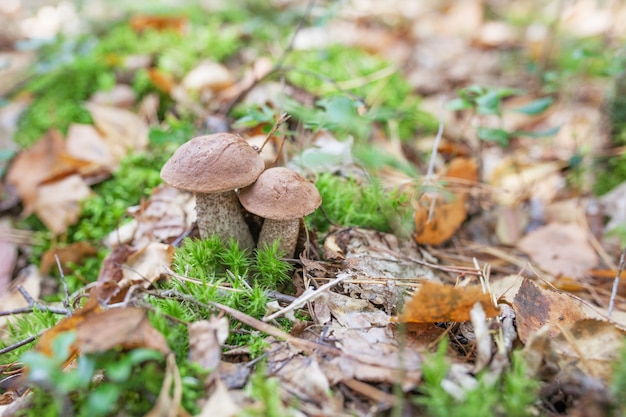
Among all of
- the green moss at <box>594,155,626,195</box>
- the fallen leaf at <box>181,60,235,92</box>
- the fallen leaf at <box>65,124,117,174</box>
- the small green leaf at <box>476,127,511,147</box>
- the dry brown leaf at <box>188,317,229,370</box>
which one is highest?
the fallen leaf at <box>181,60,235,92</box>

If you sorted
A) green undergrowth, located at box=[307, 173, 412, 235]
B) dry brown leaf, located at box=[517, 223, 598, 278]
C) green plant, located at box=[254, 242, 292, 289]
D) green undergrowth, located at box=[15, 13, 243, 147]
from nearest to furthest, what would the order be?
green plant, located at box=[254, 242, 292, 289], green undergrowth, located at box=[307, 173, 412, 235], dry brown leaf, located at box=[517, 223, 598, 278], green undergrowth, located at box=[15, 13, 243, 147]

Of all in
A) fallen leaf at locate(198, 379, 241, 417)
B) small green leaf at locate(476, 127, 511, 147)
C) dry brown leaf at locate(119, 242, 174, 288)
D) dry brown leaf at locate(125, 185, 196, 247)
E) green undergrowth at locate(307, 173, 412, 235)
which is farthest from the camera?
small green leaf at locate(476, 127, 511, 147)

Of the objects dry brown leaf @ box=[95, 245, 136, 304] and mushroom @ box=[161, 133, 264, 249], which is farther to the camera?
dry brown leaf @ box=[95, 245, 136, 304]

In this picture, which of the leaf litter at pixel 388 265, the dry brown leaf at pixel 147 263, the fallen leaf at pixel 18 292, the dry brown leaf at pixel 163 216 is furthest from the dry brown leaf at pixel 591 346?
the fallen leaf at pixel 18 292

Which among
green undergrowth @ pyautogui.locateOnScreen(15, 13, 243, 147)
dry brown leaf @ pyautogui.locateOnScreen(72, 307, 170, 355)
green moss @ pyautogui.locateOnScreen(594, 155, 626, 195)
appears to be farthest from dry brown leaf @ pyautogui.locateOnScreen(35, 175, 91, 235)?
green moss @ pyautogui.locateOnScreen(594, 155, 626, 195)

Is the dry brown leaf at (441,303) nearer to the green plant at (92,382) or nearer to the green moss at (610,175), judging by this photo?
the green plant at (92,382)

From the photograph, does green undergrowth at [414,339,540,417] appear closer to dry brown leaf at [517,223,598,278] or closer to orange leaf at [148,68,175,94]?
dry brown leaf at [517,223,598,278]

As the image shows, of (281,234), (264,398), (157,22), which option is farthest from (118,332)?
(157,22)
